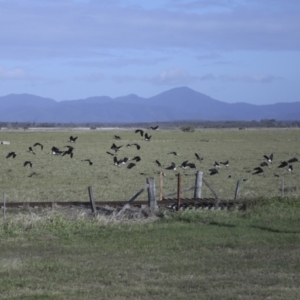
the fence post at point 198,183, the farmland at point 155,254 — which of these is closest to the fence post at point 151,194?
the farmland at point 155,254

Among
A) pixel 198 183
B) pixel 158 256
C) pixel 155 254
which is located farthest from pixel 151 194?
pixel 158 256

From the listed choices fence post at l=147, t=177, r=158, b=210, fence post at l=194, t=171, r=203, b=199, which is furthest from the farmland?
fence post at l=194, t=171, r=203, b=199

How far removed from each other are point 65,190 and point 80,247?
14121mm

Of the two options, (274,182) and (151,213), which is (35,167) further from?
(151,213)

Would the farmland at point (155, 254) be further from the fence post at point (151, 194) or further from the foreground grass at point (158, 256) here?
the fence post at point (151, 194)

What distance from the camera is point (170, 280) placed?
10.4 meters

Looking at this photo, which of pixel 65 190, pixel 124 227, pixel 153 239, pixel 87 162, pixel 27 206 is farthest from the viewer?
pixel 87 162

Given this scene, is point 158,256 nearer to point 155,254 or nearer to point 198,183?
point 155,254

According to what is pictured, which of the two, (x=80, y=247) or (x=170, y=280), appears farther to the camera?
(x=80, y=247)

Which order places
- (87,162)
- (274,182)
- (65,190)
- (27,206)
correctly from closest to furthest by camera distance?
1. (27,206)
2. (65,190)
3. (274,182)
4. (87,162)

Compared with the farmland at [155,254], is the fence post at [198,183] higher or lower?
higher

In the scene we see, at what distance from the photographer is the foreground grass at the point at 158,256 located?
9.76 meters

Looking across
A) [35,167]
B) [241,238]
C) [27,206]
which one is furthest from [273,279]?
[35,167]

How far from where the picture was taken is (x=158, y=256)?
12.4 meters
